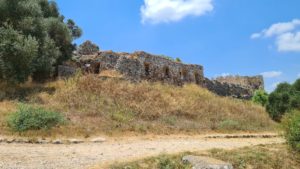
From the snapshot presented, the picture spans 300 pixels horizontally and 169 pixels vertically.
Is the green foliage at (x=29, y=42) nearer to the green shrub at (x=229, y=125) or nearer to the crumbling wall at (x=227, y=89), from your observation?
the green shrub at (x=229, y=125)

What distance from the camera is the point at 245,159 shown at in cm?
1390

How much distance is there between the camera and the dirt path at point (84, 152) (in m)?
11.9

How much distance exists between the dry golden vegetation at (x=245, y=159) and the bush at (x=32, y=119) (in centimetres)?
675

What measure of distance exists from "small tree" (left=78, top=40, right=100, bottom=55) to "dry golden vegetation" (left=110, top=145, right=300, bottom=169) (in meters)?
21.4

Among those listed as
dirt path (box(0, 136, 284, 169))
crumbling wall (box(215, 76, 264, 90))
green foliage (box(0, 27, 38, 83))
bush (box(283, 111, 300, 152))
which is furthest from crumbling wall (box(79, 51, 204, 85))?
bush (box(283, 111, 300, 152))

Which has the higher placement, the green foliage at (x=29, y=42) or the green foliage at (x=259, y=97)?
the green foliage at (x=29, y=42)

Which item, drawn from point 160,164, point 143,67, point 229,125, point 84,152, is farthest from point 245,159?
point 143,67

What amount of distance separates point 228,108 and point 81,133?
12.8 meters

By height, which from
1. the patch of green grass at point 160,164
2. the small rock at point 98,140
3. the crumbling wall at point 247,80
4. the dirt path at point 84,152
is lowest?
the patch of green grass at point 160,164

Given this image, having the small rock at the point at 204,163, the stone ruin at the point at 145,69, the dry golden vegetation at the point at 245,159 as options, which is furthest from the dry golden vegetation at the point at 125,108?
the small rock at the point at 204,163

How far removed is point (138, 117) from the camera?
21.9 meters

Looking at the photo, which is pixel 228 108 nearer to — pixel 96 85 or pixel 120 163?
→ pixel 96 85

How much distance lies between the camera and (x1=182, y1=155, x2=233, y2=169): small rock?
12.2 m

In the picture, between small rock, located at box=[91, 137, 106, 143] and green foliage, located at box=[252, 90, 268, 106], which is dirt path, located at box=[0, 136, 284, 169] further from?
green foliage, located at box=[252, 90, 268, 106]
